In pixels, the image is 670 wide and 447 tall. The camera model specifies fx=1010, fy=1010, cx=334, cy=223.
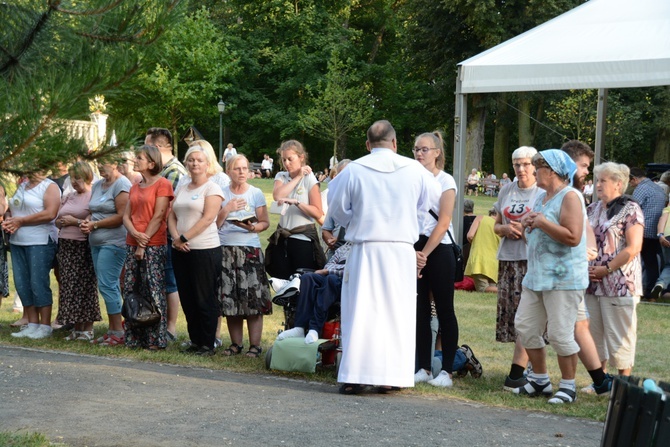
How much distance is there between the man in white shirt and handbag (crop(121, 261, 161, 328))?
8.11ft

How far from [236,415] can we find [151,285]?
3063mm

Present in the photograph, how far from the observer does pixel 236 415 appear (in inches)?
259

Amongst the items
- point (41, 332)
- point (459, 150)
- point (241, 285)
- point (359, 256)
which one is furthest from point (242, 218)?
point (459, 150)

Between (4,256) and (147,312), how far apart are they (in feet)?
7.96

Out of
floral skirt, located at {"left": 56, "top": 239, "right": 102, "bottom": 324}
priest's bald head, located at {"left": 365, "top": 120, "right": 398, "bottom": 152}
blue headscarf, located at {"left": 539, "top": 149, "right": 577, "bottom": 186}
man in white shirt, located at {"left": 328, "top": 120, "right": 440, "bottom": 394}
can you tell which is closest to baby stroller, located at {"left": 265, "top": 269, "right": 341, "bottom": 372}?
man in white shirt, located at {"left": 328, "top": 120, "right": 440, "bottom": 394}

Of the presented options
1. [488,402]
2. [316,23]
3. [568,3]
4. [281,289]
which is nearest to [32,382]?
[281,289]

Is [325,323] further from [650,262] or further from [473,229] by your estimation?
[650,262]

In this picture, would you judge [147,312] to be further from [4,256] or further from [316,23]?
[316,23]

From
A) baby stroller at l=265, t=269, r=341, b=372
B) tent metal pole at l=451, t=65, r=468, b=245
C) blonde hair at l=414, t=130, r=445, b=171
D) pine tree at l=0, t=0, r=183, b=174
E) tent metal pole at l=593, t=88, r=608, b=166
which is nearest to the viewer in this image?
pine tree at l=0, t=0, r=183, b=174

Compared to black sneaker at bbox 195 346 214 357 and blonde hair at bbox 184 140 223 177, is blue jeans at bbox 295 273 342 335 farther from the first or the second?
blonde hair at bbox 184 140 223 177

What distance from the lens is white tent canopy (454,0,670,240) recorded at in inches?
487

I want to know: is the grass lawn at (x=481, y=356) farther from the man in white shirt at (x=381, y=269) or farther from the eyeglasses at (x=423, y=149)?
the eyeglasses at (x=423, y=149)

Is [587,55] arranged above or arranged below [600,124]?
above

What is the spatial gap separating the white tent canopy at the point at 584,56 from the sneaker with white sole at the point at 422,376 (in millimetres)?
5634
